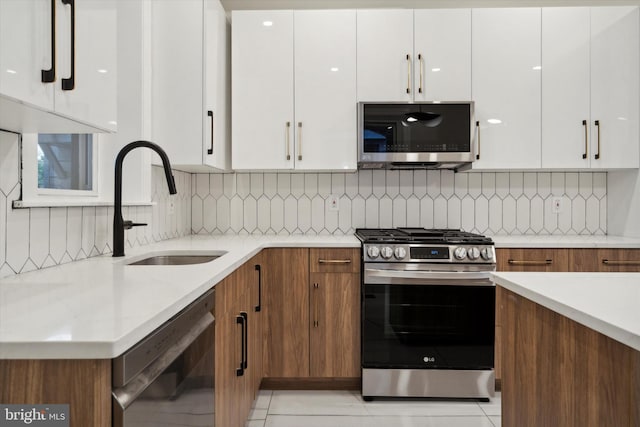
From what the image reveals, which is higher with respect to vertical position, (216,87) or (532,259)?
(216,87)

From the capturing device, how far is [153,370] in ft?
2.66

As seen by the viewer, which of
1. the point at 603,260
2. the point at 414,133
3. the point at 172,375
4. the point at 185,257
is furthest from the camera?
the point at 414,133

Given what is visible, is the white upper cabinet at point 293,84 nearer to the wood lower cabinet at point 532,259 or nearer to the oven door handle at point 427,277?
the oven door handle at point 427,277

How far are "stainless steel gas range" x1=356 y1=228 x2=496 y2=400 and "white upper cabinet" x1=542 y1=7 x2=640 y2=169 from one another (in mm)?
1033

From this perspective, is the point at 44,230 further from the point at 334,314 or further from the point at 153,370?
the point at 334,314

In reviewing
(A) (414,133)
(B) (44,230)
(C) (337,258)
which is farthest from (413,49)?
(B) (44,230)

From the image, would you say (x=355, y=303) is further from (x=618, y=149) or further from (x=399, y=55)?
(x=618, y=149)

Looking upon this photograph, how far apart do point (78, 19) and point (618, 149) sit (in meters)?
3.02

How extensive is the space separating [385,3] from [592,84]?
4.95 ft

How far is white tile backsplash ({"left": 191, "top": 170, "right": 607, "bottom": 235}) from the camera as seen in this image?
2.92 metres

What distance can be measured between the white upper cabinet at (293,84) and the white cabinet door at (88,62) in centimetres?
133

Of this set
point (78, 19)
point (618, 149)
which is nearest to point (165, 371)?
point (78, 19)

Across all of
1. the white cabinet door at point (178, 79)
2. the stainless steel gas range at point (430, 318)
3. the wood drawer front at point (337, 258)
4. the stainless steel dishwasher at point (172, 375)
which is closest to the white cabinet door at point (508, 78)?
the stainless steel gas range at point (430, 318)

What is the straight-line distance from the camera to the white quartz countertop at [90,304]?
634mm
